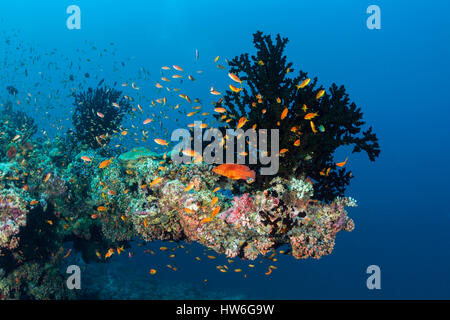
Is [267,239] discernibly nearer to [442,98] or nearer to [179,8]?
[442,98]

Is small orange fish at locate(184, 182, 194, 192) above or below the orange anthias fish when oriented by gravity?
below

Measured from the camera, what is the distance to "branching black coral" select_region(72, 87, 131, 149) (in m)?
12.6

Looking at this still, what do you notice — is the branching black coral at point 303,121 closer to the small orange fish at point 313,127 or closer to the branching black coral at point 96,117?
the small orange fish at point 313,127

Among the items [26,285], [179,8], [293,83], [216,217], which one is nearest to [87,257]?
[26,285]

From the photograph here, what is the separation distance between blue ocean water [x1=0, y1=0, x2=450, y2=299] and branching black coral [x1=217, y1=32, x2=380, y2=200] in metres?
14.6

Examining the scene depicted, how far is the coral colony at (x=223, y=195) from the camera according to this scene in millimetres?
5359

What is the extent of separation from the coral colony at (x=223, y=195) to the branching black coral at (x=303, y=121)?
1.0 inches

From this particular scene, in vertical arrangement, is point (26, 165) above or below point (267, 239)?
above

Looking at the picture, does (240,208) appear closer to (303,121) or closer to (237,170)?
(237,170)

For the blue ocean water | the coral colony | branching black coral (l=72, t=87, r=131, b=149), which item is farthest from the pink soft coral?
the blue ocean water

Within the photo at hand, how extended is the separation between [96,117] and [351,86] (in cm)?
11593

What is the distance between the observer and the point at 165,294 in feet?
48.9

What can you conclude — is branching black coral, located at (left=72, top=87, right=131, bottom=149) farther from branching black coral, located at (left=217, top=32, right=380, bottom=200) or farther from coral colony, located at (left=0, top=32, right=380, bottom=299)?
branching black coral, located at (left=217, top=32, right=380, bottom=200)
